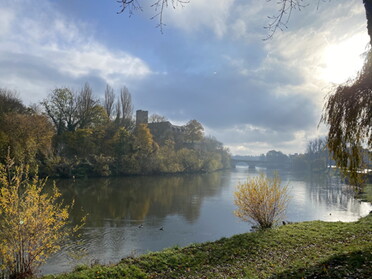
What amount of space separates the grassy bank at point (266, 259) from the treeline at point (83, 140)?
25.9 metres

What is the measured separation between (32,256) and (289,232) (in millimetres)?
8633

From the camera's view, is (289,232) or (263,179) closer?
(289,232)

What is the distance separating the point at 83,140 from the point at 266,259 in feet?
133

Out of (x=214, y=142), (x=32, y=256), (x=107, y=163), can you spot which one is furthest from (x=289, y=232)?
(x=214, y=142)

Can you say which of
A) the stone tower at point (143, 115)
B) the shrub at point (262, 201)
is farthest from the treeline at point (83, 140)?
the shrub at point (262, 201)

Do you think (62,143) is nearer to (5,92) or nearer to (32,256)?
(5,92)

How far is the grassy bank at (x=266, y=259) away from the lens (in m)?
5.50

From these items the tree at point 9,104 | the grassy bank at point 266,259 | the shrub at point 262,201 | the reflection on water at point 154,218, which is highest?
the tree at point 9,104

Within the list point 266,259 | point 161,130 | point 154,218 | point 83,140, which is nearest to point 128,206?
point 154,218

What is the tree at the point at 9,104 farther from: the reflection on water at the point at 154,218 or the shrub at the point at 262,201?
the shrub at the point at 262,201

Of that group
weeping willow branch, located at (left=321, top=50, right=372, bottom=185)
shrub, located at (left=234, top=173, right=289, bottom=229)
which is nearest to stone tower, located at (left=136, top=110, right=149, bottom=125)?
shrub, located at (left=234, top=173, right=289, bottom=229)

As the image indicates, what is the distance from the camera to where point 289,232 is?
34.9 feet

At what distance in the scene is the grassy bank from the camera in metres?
5.50

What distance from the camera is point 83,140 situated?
144 ft
